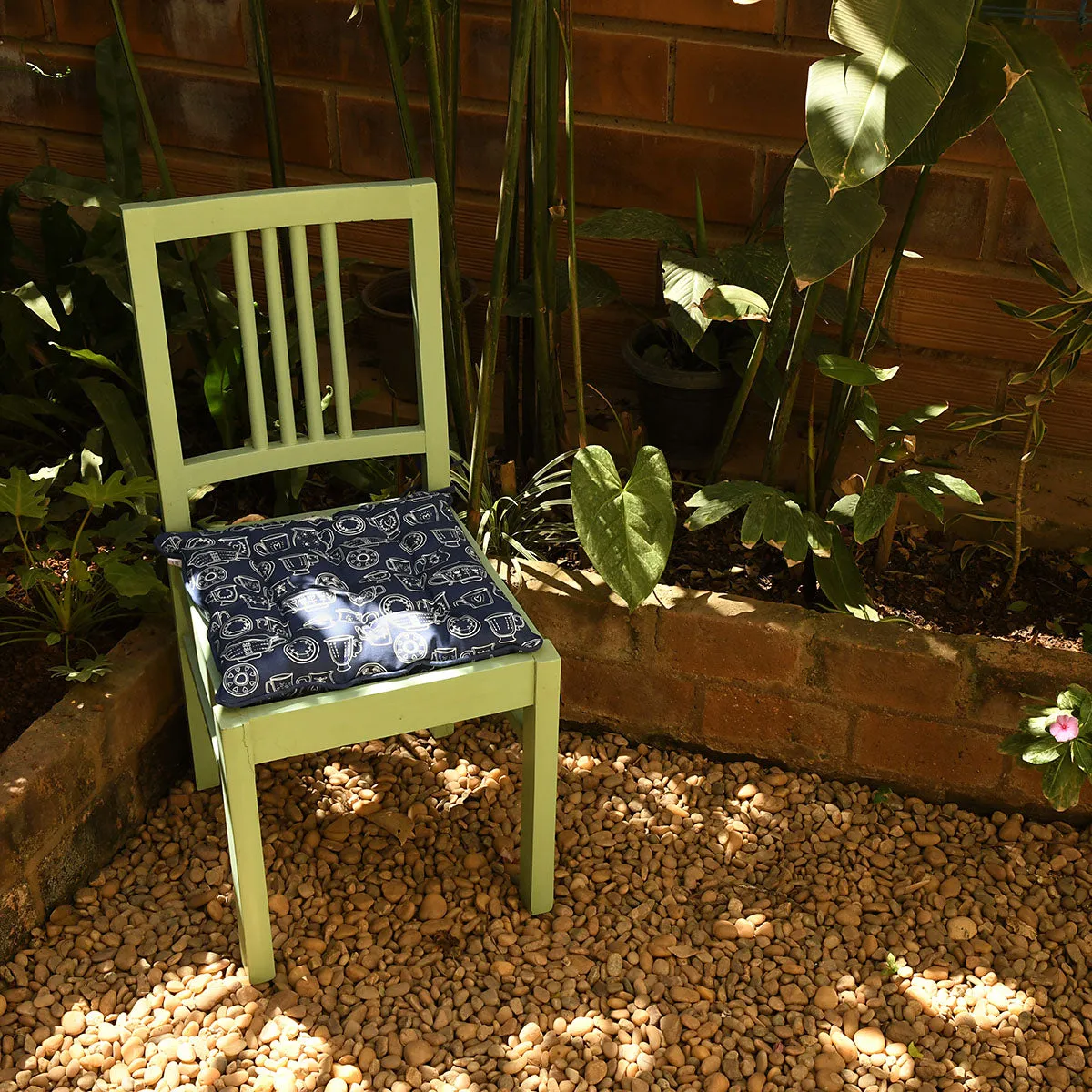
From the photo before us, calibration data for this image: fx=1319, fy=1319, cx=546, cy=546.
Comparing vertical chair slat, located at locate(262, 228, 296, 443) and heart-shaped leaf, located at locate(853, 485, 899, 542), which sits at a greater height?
vertical chair slat, located at locate(262, 228, 296, 443)

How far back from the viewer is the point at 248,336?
194 cm

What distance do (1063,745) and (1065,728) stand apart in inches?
1.7

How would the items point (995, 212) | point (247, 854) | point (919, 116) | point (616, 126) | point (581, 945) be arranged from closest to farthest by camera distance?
point (919, 116) → point (247, 854) → point (581, 945) → point (995, 212) → point (616, 126)

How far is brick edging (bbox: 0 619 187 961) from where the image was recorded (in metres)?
1.90

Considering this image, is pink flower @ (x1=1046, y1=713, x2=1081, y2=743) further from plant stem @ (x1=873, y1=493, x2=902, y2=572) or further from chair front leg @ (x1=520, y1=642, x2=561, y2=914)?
chair front leg @ (x1=520, y1=642, x2=561, y2=914)

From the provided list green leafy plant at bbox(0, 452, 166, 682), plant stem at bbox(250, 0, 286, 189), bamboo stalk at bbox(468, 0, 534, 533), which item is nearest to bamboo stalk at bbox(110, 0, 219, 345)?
plant stem at bbox(250, 0, 286, 189)

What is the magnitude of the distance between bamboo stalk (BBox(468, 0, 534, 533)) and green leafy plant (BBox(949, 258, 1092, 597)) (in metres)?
0.79

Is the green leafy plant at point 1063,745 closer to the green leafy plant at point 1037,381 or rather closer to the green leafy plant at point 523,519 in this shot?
the green leafy plant at point 1037,381

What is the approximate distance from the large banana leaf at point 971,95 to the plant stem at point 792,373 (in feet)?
0.94

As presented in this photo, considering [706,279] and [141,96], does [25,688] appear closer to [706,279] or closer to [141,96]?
[141,96]

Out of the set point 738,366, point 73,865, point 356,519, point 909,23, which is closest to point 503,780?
point 356,519

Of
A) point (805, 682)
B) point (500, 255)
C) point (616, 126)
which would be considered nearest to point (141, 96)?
point (500, 255)

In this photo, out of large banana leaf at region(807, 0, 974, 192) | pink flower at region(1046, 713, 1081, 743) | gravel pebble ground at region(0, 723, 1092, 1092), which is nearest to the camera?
large banana leaf at region(807, 0, 974, 192)

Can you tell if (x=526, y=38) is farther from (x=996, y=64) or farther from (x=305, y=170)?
(x=305, y=170)
